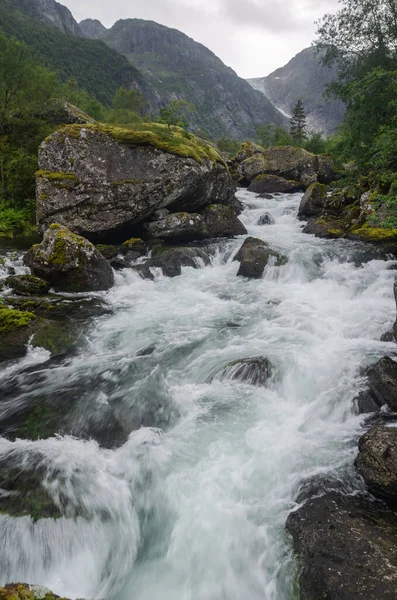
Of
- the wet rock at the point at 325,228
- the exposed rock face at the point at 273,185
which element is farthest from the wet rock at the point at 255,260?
the exposed rock face at the point at 273,185

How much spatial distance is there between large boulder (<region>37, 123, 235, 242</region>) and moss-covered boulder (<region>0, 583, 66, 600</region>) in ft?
49.6

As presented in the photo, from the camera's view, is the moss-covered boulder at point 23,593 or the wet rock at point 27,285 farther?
the wet rock at point 27,285

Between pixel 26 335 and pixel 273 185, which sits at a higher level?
pixel 273 185

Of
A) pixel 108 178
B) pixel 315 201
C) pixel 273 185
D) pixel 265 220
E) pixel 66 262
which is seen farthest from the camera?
pixel 273 185

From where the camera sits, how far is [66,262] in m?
12.9

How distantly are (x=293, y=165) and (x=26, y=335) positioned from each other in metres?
30.6

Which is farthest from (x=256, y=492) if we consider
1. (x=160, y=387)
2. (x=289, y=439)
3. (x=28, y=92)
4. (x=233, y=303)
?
(x=28, y=92)

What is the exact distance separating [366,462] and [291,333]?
530 cm

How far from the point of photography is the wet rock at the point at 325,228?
18609 mm

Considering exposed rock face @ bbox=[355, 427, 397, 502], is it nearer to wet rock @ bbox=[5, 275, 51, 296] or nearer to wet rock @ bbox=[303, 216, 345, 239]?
wet rock @ bbox=[5, 275, 51, 296]

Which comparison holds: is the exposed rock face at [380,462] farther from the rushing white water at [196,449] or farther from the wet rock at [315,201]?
the wet rock at [315,201]

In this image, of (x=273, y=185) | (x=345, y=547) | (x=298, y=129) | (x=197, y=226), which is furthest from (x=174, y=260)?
(x=298, y=129)

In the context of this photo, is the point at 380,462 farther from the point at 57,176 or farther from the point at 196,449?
the point at 57,176

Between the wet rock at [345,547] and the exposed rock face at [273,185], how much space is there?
30.2 meters
